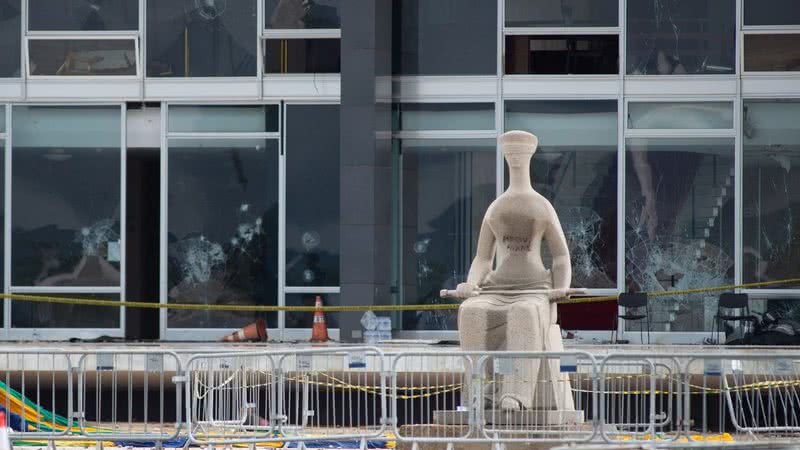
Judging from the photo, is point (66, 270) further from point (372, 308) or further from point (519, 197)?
point (519, 197)

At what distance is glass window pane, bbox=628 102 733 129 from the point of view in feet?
83.0

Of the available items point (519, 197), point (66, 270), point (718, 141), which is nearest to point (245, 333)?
point (66, 270)

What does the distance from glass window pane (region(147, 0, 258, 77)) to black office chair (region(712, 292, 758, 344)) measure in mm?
7985

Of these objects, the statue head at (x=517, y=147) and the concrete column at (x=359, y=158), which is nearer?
the statue head at (x=517, y=147)

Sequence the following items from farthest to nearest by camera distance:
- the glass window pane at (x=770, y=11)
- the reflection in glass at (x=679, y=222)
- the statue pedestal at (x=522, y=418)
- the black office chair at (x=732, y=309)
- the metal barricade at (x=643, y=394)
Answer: the reflection in glass at (x=679, y=222), the glass window pane at (x=770, y=11), the black office chair at (x=732, y=309), the statue pedestal at (x=522, y=418), the metal barricade at (x=643, y=394)

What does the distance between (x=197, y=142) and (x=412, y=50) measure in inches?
144

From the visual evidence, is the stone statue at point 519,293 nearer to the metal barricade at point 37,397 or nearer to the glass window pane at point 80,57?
the metal barricade at point 37,397

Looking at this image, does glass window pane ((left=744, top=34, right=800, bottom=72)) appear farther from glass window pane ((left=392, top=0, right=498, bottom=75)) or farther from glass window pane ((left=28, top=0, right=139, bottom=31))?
glass window pane ((left=28, top=0, right=139, bottom=31))

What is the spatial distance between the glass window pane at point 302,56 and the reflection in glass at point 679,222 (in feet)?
15.7

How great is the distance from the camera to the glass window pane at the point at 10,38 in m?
25.9

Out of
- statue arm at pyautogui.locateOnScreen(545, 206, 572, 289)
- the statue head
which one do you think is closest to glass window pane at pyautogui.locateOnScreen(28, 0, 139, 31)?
the statue head

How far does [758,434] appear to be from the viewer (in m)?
15.2

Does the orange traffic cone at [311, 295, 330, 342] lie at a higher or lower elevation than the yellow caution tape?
lower

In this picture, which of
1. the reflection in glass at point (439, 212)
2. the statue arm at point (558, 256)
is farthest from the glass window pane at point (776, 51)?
the statue arm at point (558, 256)
